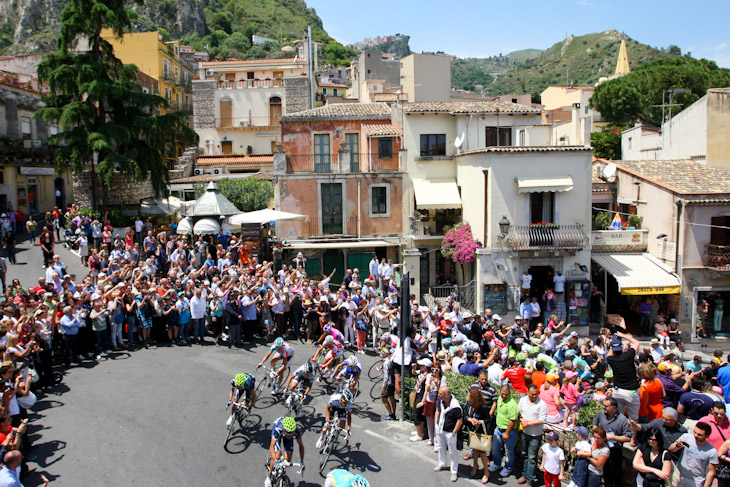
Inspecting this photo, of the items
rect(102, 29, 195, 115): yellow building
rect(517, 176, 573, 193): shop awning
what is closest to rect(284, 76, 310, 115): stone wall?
rect(102, 29, 195, 115): yellow building

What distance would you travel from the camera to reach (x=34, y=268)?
873 inches

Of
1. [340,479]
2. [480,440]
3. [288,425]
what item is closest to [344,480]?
[340,479]

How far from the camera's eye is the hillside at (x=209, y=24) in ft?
280

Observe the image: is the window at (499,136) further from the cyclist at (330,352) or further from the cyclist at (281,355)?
the cyclist at (281,355)

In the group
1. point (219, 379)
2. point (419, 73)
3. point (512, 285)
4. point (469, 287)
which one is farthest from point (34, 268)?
point (419, 73)

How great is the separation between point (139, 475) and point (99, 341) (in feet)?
20.4

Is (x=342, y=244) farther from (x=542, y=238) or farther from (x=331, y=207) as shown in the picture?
(x=542, y=238)

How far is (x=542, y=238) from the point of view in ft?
78.5

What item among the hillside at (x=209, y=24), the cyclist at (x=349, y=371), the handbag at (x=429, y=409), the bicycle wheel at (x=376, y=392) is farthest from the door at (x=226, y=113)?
the handbag at (x=429, y=409)

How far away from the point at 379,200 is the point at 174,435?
1904 cm

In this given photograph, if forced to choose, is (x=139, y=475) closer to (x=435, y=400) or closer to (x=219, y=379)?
(x=219, y=379)

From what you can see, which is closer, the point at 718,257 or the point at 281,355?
the point at 281,355

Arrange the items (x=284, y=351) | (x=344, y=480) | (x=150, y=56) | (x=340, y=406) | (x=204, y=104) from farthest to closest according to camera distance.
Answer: (x=150, y=56)
(x=204, y=104)
(x=284, y=351)
(x=340, y=406)
(x=344, y=480)

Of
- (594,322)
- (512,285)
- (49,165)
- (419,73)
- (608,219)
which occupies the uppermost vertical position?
(419,73)
